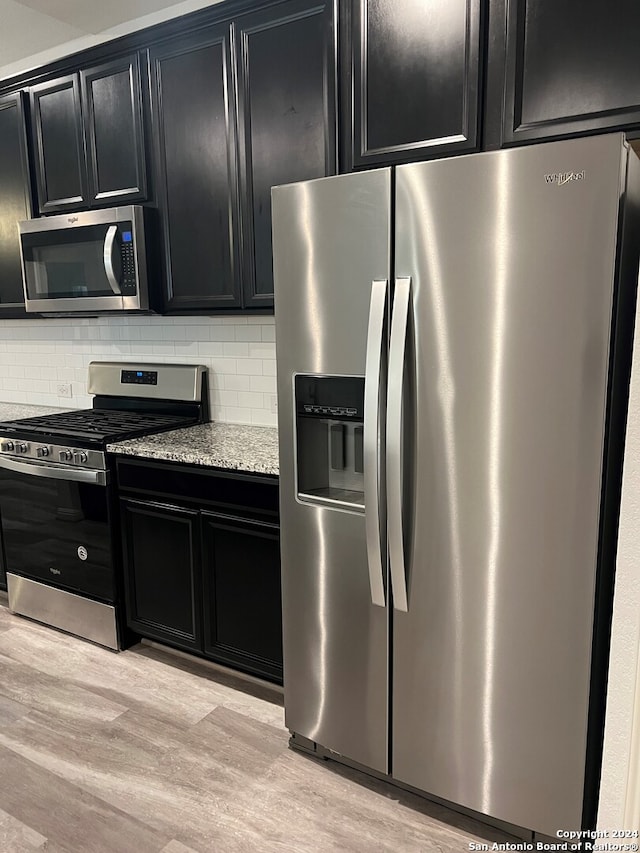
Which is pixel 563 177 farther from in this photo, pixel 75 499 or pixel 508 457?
pixel 75 499

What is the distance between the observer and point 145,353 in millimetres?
3453

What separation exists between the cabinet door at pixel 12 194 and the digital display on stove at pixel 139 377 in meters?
0.70

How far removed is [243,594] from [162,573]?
435 mm

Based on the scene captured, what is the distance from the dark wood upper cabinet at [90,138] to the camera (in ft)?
9.29

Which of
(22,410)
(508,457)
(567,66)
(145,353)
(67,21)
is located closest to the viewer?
(508,457)

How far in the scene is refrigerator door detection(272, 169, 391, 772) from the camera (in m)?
1.76

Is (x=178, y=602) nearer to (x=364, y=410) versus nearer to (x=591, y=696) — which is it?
(x=364, y=410)

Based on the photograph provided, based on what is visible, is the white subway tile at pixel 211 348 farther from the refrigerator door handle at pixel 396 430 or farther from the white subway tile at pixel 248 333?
the refrigerator door handle at pixel 396 430

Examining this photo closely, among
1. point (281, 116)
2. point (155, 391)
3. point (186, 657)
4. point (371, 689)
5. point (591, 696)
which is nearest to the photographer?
point (591, 696)

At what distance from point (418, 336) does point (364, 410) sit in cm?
25

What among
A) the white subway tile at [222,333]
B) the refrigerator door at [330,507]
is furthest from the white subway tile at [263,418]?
the refrigerator door at [330,507]

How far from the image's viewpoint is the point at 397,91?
2.10 m

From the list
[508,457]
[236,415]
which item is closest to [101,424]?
[236,415]

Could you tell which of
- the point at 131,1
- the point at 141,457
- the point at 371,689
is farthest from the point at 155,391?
the point at 371,689
